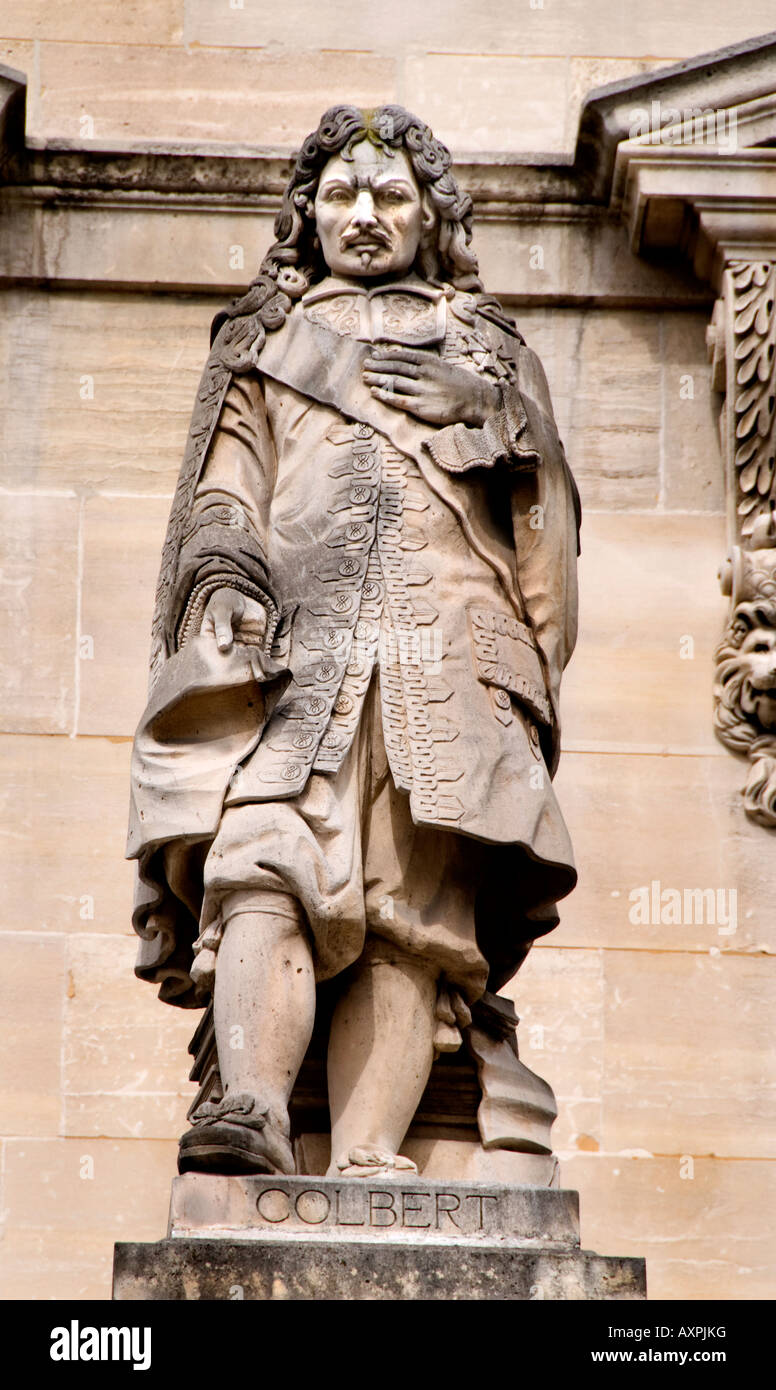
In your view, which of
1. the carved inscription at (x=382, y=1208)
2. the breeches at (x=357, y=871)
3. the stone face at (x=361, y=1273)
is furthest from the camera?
the breeches at (x=357, y=871)

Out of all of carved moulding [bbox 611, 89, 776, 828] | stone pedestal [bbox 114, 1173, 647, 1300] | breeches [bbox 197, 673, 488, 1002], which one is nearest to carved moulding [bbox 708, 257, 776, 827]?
carved moulding [bbox 611, 89, 776, 828]

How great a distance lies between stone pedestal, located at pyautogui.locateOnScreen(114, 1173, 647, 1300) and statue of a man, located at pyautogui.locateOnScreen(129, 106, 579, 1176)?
0.31ft

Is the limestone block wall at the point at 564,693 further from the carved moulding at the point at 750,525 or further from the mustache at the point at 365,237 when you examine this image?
the mustache at the point at 365,237

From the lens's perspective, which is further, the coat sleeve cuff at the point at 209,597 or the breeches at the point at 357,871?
the coat sleeve cuff at the point at 209,597

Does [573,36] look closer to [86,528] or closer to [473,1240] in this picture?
[86,528]

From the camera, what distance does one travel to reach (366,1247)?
6789mm

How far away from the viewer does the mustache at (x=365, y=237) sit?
26.3 feet

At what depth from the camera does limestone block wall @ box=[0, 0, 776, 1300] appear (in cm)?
907

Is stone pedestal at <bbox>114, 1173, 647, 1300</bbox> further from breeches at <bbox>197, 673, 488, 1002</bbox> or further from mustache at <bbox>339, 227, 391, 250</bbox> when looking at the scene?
mustache at <bbox>339, 227, 391, 250</bbox>

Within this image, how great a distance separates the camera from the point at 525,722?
7.64 meters

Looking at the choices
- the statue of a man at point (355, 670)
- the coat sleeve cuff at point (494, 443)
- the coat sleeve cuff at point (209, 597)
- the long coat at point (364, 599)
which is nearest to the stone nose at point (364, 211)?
the statue of a man at point (355, 670)

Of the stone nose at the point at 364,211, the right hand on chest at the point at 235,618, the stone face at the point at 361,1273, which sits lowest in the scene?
the stone face at the point at 361,1273

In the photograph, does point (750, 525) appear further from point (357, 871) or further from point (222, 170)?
point (357, 871)

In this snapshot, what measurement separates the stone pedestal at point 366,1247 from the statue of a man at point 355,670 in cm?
10
